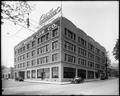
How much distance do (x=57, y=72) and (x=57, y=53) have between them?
184 inches

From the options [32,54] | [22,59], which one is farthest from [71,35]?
[22,59]

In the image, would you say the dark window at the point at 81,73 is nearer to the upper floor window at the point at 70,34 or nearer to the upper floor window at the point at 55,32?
the upper floor window at the point at 70,34

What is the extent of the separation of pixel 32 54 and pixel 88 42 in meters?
18.8

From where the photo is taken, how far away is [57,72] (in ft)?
119

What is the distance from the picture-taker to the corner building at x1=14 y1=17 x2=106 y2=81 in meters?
35.5

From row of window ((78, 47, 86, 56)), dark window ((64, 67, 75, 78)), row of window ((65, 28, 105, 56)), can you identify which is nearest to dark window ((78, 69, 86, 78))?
dark window ((64, 67, 75, 78))

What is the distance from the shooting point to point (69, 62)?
125 ft

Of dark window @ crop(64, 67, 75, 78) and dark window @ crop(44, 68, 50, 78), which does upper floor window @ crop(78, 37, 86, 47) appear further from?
dark window @ crop(44, 68, 50, 78)

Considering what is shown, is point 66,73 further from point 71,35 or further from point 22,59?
point 22,59

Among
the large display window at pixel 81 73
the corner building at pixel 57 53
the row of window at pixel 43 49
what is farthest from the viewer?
the large display window at pixel 81 73

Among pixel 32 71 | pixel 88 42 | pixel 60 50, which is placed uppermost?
pixel 88 42

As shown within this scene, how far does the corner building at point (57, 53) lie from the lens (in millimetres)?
35469

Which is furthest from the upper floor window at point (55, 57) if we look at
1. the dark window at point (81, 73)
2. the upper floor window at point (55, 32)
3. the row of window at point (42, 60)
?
the dark window at point (81, 73)

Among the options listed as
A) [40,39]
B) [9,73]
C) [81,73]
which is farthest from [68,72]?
[9,73]
